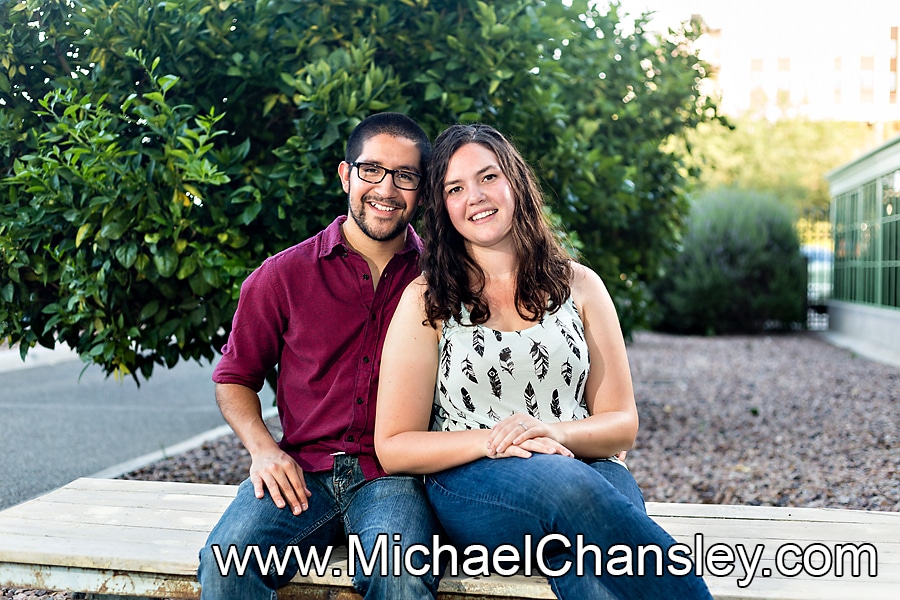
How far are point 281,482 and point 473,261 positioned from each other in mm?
902

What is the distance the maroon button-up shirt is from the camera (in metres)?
2.80

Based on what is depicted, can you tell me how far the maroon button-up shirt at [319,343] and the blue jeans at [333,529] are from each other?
0.09 metres

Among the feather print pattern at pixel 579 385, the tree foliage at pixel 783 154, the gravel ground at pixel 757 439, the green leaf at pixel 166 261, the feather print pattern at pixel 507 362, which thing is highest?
the tree foliage at pixel 783 154

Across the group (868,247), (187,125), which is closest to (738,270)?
(868,247)

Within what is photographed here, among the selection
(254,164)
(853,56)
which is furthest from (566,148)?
(853,56)

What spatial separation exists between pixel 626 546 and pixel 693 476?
392 cm

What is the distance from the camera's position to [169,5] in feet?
12.7

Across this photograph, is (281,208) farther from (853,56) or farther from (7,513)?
(853,56)

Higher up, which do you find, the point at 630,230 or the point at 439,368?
the point at 630,230

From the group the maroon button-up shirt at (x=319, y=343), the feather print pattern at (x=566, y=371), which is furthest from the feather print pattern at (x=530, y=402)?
the maroon button-up shirt at (x=319, y=343)

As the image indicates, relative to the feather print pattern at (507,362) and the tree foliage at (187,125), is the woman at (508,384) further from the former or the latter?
the tree foliage at (187,125)

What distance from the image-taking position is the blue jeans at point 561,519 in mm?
2232

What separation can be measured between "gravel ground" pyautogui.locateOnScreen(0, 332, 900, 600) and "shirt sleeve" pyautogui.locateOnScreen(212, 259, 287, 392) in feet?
5.13

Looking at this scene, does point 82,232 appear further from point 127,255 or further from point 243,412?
point 243,412
